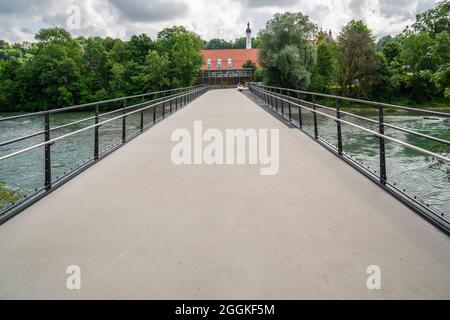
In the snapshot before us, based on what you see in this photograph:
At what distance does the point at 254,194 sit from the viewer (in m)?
4.74

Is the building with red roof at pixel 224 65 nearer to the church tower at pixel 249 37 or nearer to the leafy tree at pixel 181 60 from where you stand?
the church tower at pixel 249 37

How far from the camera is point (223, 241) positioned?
334 cm

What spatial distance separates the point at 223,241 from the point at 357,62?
60012mm

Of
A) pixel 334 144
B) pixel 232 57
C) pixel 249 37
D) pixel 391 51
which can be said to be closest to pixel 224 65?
pixel 232 57

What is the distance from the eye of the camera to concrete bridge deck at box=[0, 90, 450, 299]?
2.64 m

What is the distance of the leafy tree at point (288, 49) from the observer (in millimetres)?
45000

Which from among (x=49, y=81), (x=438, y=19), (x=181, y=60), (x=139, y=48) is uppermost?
(x=139, y=48)

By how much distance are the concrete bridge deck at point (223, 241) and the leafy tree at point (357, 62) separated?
57.3m

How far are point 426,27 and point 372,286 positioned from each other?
20079mm

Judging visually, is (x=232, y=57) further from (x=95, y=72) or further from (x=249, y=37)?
(x=95, y=72)

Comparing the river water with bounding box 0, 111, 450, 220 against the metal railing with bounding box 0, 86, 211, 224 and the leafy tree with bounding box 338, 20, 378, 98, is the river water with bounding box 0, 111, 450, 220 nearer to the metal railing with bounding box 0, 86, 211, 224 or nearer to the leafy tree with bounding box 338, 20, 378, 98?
the metal railing with bounding box 0, 86, 211, 224

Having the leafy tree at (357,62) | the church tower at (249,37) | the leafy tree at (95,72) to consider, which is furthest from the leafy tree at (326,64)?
the church tower at (249,37)

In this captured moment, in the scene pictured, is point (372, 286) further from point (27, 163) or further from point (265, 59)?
point (265, 59)
